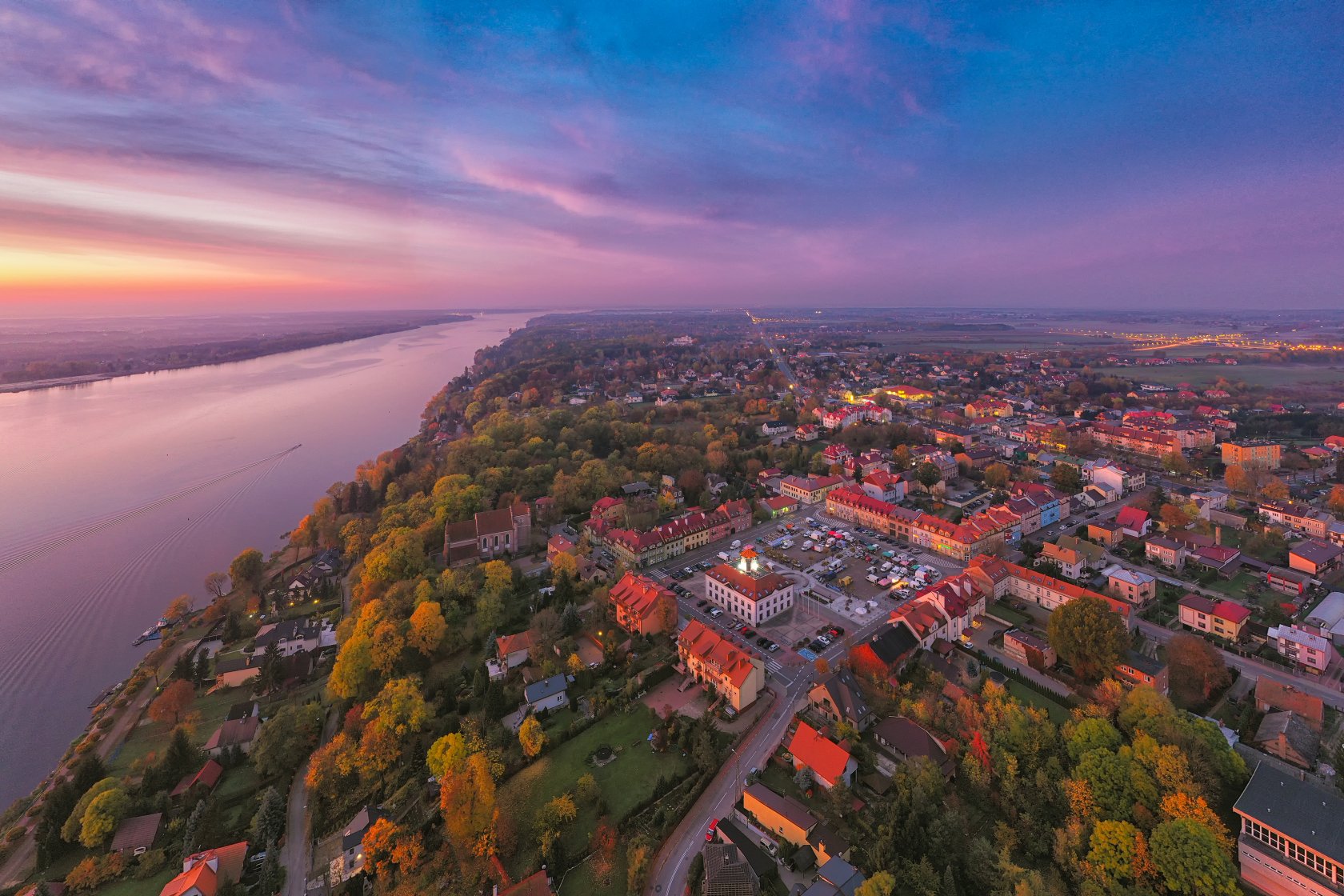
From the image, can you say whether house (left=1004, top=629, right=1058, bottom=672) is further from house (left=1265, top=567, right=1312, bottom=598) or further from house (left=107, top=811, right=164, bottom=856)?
house (left=107, top=811, right=164, bottom=856)

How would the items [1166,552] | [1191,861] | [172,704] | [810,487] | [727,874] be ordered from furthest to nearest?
[810,487], [1166,552], [172,704], [727,874], [1191,861]

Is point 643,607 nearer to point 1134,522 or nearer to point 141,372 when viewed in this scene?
point 1134,522

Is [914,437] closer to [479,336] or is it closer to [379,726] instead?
[379,726]

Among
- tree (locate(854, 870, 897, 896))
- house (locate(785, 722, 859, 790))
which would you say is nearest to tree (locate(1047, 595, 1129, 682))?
house (locate(785, 722, 859, 790))

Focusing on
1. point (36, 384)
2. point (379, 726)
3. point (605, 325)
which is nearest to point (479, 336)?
point (605, 325)

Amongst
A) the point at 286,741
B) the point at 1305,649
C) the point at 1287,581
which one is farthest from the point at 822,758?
the point at 1287,581
